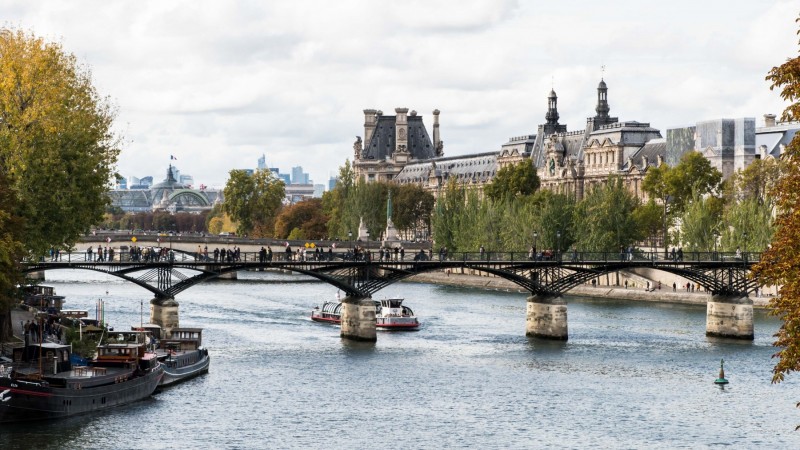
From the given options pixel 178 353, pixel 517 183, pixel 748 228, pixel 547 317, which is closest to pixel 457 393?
pixel 178 353

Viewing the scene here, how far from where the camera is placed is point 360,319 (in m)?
86.6

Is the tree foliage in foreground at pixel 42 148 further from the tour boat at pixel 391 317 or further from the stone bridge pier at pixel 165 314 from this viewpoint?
the tour boat at pixel 391 317

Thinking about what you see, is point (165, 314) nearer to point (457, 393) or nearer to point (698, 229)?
point (457, 393)

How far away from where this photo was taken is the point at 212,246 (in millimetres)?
181250

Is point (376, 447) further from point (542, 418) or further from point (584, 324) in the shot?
point (584, 324)

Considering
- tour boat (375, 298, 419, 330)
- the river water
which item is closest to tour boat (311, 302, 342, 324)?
the river water

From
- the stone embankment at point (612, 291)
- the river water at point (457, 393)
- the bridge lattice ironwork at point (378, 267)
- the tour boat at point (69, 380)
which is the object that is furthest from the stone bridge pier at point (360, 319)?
the stone embankment at point (612, 291)

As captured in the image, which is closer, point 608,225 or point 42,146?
point 42,146

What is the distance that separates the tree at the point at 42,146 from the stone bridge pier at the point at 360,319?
19.6 m

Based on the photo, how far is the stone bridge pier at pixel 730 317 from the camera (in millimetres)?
89562

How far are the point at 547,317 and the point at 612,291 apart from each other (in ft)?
138

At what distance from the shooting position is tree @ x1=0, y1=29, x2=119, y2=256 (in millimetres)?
70125

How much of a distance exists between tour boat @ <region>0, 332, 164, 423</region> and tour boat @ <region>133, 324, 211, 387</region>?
1431 millimetres

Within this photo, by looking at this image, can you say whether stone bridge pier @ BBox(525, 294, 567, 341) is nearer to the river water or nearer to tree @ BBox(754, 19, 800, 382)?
the river water
